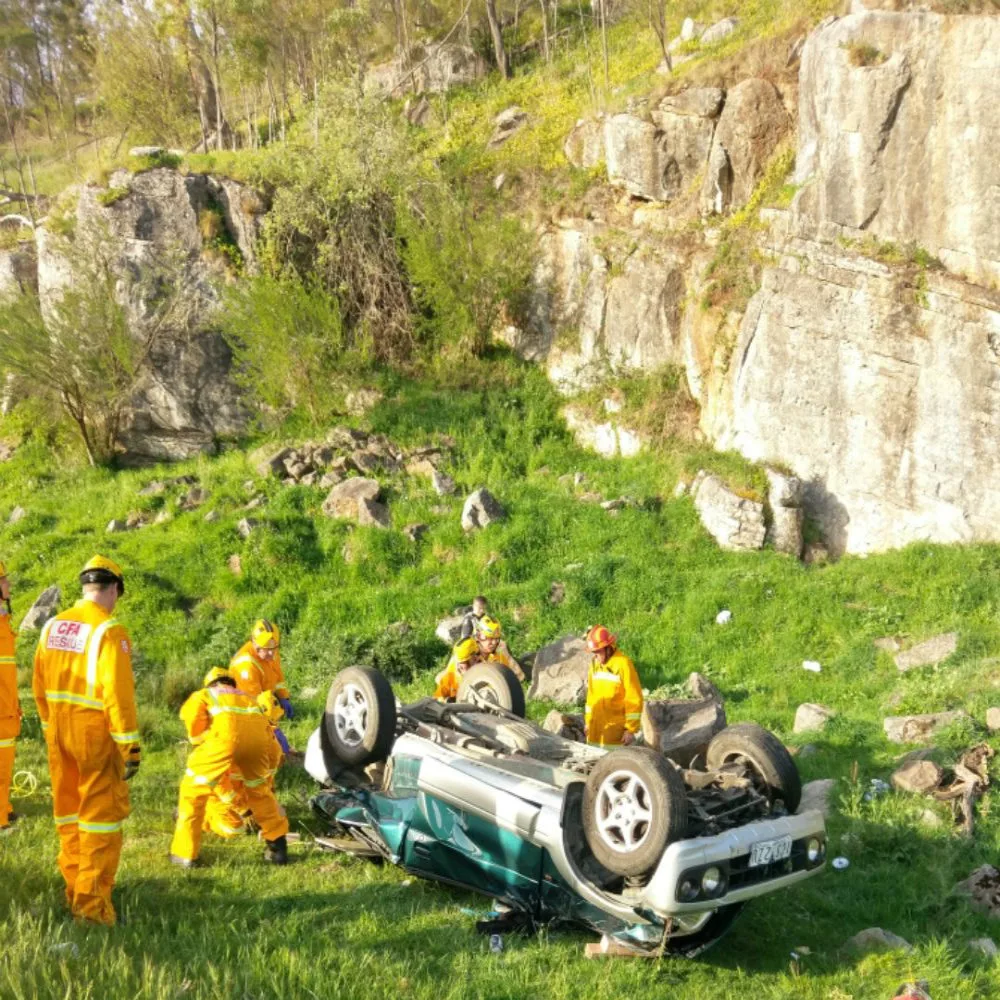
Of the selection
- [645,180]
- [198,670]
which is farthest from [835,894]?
[645,180]

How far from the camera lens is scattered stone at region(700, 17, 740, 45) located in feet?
64.0

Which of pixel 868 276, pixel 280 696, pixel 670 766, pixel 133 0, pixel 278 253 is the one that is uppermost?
pixel 133 0

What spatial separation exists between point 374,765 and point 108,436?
1367 cm

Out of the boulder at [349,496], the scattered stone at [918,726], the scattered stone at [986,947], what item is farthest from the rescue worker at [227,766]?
the boulder at [349,496]

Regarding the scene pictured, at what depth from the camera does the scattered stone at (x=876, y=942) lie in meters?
4.85

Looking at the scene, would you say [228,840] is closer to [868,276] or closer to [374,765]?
[374,765]

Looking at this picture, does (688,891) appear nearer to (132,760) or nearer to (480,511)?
(132,760)

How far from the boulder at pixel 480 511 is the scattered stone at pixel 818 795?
7619mm

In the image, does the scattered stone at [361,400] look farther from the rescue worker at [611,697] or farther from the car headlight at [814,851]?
the car headlight at [814,851]

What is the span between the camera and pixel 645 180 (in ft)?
56.0

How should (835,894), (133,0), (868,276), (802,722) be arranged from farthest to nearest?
1. (133,0)
2. (868,276)
3. (802,722)
4. (835,894)

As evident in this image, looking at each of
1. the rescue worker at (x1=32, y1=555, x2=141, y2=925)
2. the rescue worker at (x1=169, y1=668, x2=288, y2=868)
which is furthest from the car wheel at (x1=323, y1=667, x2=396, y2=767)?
the rescue worker at (x1=32, y1=555, x2=141, y2=925)

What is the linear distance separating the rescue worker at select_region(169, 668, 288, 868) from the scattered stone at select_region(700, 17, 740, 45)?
19173 millimetres

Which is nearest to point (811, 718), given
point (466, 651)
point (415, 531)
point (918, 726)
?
point (918, 726)
